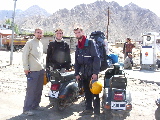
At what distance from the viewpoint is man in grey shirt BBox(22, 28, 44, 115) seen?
216 inches

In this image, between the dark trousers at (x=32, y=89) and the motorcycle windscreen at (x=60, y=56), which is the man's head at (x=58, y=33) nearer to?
the motorcycle windscreen at (x=60, y=56)

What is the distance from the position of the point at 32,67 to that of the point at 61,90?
81cm

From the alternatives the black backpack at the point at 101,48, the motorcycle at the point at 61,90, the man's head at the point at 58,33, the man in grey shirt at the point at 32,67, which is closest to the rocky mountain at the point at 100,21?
the black backpack at the point at 101,48

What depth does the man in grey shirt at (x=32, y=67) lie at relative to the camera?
5492 mm

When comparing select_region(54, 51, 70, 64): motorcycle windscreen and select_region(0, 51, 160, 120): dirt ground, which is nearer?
select_region(0, 51, 160, 120): dirt ground

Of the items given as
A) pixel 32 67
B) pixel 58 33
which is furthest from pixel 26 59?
pixel 58 33

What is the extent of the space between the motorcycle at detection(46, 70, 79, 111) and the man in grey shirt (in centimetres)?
33

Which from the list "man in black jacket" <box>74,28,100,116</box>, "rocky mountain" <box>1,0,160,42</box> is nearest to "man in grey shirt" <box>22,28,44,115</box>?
"man in black jacket" <box>74,28,100,116</box>

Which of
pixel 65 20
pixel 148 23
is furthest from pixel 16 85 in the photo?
pixel 148 23

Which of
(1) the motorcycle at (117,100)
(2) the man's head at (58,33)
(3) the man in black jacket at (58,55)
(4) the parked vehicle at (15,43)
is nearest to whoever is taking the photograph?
(1) the motorcycle at (117,100)

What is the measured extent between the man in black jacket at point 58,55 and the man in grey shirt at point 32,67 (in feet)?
1.39

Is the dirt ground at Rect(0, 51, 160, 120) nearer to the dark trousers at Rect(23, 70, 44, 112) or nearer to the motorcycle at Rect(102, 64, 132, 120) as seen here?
the dark trousers at Rect(23, 70, 44, 112)

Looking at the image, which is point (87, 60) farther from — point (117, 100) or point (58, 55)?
point (58, 55)

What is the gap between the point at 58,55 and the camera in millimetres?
6062
